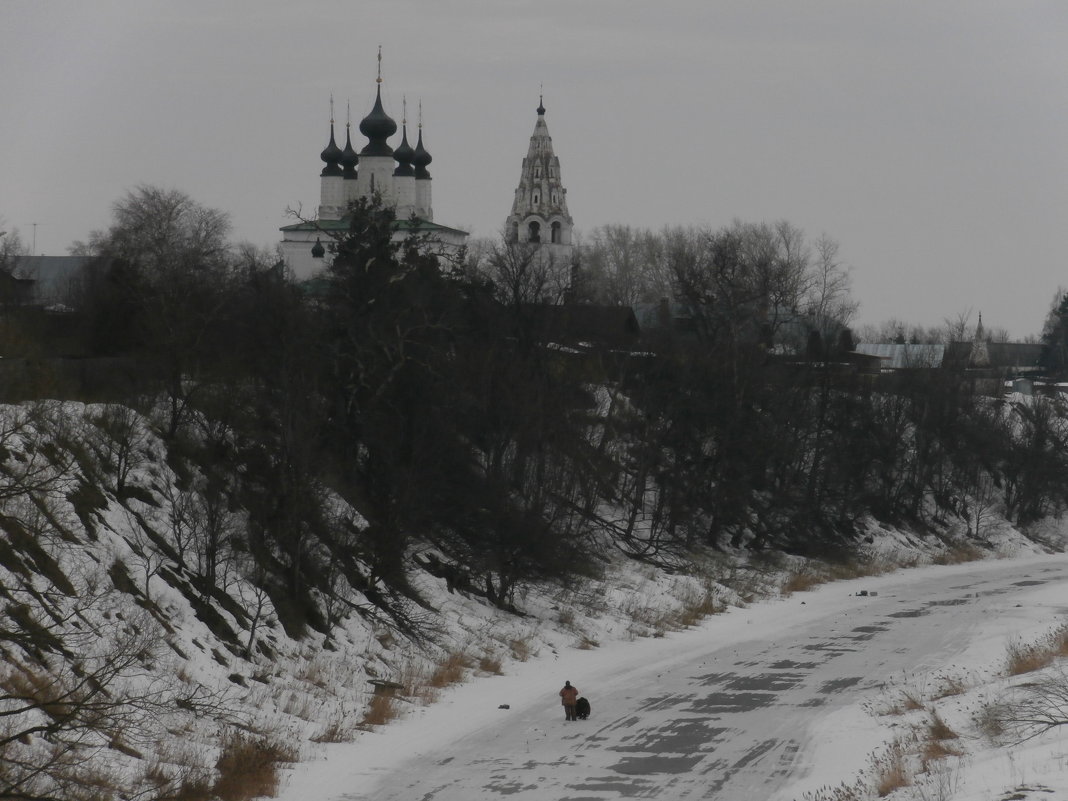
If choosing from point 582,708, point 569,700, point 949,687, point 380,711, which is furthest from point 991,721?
point 380,711

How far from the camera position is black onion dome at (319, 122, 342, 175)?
8956 cm

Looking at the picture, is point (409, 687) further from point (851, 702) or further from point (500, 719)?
point (851, 702)

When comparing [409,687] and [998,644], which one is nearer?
[409,687]

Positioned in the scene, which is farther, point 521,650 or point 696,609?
point 696,609

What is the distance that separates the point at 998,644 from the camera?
35.6 m

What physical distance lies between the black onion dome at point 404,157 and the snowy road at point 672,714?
5039 cm

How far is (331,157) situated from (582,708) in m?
67.4

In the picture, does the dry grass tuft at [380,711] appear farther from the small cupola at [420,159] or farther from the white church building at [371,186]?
the small cupola at [420,159]

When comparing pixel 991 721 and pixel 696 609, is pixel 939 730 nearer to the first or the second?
pixel 991 721

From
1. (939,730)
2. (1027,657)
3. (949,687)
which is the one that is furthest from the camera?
(1027,657)

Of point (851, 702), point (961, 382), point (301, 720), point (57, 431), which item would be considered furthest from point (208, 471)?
point (961, 382)

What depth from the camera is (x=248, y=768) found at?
2212 centimetres

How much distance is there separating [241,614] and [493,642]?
7.05 metres

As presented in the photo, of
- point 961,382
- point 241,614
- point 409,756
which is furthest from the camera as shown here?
point 961,382
